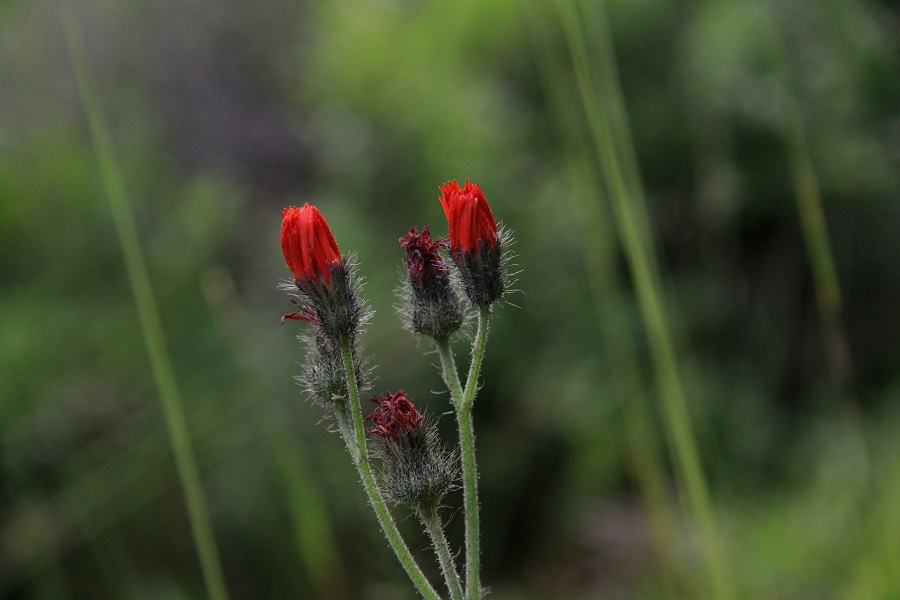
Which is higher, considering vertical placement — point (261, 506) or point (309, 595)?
point (261, 506)

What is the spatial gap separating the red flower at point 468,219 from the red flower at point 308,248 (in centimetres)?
26

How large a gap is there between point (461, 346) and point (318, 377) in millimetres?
3273

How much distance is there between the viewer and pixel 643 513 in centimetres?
499

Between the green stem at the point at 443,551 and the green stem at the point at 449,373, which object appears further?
the green stem at the point at 449,373

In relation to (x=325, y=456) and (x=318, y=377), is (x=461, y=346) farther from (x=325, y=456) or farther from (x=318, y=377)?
(x=318, y=377)

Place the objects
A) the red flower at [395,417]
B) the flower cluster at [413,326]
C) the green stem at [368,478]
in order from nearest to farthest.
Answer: the green stem at [368,478] → the flower cluster at [413,326] → the red flower at [395,417]

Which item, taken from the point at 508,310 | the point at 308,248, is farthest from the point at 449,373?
the point at 508,310

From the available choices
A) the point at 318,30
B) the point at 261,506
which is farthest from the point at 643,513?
the point at 318,30

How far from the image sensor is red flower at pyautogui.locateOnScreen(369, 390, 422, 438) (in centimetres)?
190

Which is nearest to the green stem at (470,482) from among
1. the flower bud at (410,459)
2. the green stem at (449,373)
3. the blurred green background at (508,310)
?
the green stem at (449,373)

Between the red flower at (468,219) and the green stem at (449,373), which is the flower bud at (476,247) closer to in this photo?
the red flower at (468,219)

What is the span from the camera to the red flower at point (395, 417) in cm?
190

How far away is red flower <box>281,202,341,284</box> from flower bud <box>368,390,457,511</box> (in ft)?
1.07

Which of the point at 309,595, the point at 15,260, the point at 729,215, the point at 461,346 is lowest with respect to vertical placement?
the point at 309,595
